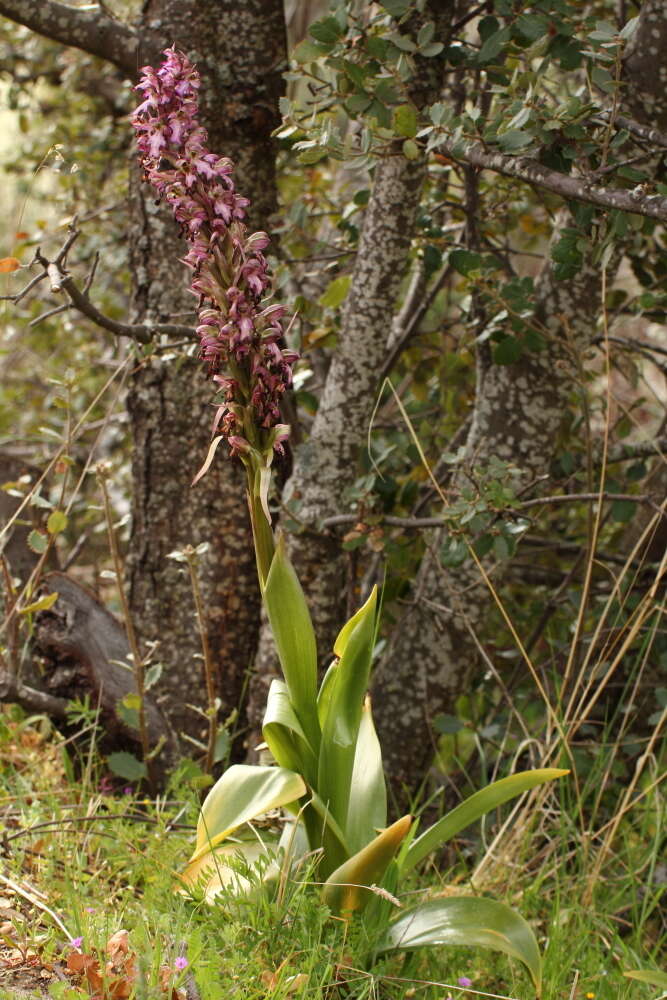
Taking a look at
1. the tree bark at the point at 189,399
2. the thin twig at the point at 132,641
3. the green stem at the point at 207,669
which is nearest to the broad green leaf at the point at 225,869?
the green stem at the point at 207,669

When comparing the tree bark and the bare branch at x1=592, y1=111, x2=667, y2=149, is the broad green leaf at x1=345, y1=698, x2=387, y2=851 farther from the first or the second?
the bare branch at x1=592, y1=111, x2=667, y2=149

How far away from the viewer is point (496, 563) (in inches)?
85.1

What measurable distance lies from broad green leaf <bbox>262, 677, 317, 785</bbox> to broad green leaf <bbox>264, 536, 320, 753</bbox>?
0.8 inches

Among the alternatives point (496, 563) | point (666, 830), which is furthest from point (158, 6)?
point (666, 830)

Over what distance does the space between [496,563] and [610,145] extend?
91 cm

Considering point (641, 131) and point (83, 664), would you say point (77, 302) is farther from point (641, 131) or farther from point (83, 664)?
point (641, 131)

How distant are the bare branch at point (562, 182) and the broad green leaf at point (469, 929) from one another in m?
1.15

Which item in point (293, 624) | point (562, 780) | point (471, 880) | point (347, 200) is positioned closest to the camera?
point (293, 624)

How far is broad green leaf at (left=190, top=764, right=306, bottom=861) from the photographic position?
1355mm

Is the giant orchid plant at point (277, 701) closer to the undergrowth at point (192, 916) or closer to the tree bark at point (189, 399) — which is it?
the undergrowth at point (192, 916)

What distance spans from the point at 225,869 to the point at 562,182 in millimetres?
1332

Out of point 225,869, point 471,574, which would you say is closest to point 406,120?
point 471,574

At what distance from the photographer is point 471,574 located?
2.28m

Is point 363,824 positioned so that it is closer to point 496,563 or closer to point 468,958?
point 468,958
